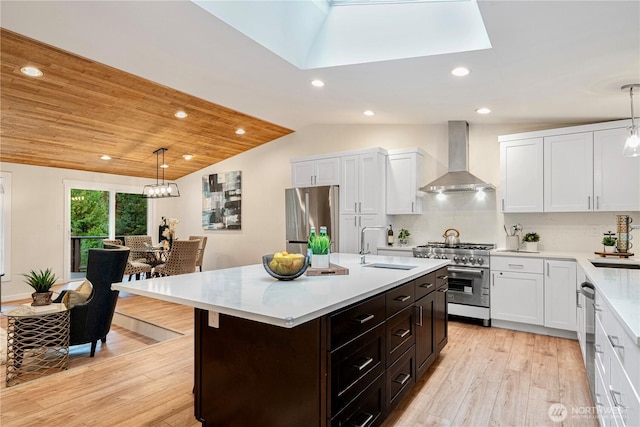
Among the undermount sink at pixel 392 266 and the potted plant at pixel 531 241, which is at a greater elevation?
the potted plant at pixel 531 241

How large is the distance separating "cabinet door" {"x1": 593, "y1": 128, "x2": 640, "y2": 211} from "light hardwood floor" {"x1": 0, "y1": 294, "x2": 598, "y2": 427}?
151cm

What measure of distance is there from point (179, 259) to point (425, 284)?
14.2 ft

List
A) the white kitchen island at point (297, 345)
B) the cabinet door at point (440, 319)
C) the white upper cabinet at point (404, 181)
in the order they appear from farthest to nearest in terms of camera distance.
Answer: the white upper cabinet at point (404, 181)
the cabinet door at point (440, 319)
the white kitchen island at point (297, 345)

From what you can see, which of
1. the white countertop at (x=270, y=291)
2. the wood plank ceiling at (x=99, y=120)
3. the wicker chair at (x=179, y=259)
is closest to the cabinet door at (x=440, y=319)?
the white countertop at (x=270, y=291)

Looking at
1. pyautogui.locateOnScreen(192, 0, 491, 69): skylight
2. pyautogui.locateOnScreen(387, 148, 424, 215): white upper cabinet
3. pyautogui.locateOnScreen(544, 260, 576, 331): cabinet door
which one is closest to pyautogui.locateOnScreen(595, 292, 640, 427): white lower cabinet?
pyautogui.locateOnScreen(544, 260, 576, 331): cabinet door

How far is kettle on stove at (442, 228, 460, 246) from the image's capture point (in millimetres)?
4766

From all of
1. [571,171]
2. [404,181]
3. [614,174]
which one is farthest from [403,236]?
[614,174]

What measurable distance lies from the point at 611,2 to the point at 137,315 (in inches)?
215

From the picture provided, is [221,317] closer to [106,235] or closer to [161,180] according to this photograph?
[106,235]

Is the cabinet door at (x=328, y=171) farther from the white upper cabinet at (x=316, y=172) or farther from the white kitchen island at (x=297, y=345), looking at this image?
the white kitchen island at (x=297, y=345)

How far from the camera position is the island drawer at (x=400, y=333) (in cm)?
211

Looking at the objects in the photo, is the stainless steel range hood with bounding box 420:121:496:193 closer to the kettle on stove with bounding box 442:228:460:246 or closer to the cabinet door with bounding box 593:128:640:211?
the kettle on stove with bounding box 442:228:460:246

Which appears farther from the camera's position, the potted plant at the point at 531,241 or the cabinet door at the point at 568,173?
the potted plant at the point at 531,241

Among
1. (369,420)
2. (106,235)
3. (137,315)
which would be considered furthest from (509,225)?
(106,235)
